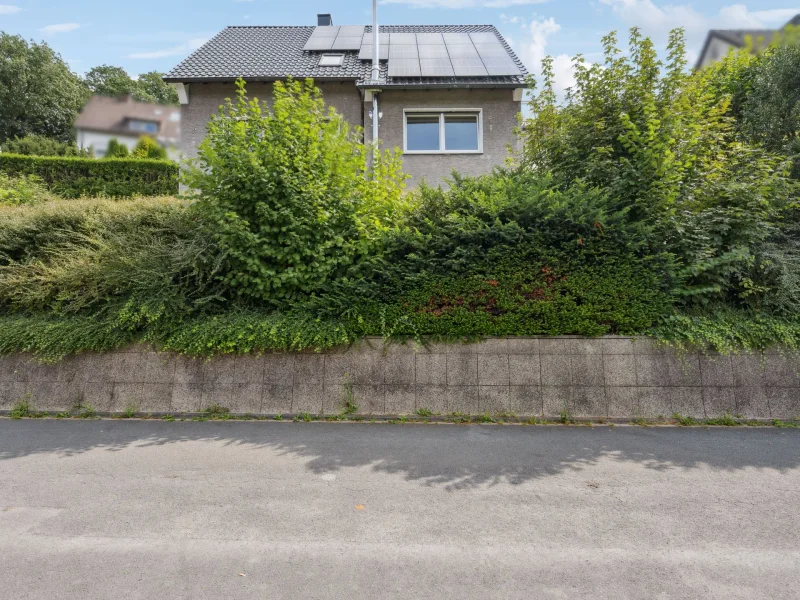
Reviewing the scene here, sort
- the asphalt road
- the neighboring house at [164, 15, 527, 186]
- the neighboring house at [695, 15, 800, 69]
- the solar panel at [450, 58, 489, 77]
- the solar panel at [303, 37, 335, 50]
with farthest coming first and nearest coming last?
the solar panel at [303, 37, 335, 50], the solar panel at [450, 58, 489, 77], the neighboring house at [164, 15, 527, 186], the neighboring house at [695, 15, 800, 69], the asphalt road

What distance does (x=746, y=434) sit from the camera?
18.2ft

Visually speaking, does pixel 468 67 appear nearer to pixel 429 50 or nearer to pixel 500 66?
pixel 500 66

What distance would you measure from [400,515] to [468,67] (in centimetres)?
1272

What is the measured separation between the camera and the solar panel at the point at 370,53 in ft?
46.6

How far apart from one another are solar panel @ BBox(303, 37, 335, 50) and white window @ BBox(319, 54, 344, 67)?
2.05ft

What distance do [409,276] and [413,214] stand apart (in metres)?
1.03

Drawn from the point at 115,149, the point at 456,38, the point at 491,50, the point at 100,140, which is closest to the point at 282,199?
the point at 491,50

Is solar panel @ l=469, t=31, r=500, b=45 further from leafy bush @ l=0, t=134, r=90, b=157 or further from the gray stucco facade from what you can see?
leafy bush @ l=0, t=134, r=90, b=157

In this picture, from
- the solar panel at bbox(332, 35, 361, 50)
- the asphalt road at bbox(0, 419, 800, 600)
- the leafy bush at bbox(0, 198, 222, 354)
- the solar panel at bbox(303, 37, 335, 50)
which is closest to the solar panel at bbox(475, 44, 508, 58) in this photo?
the solar panel at bbox(332, 35, 361, 50)

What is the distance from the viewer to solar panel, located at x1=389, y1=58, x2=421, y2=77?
1284cm

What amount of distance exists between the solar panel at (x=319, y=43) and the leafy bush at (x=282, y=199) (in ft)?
31.5

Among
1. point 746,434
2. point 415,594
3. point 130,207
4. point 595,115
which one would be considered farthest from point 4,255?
point 746,434

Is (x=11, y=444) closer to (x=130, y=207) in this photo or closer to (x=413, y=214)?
(x=130, y=207)

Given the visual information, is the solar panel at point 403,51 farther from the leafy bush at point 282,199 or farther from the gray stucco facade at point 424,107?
the leafy bush at point 282,199
